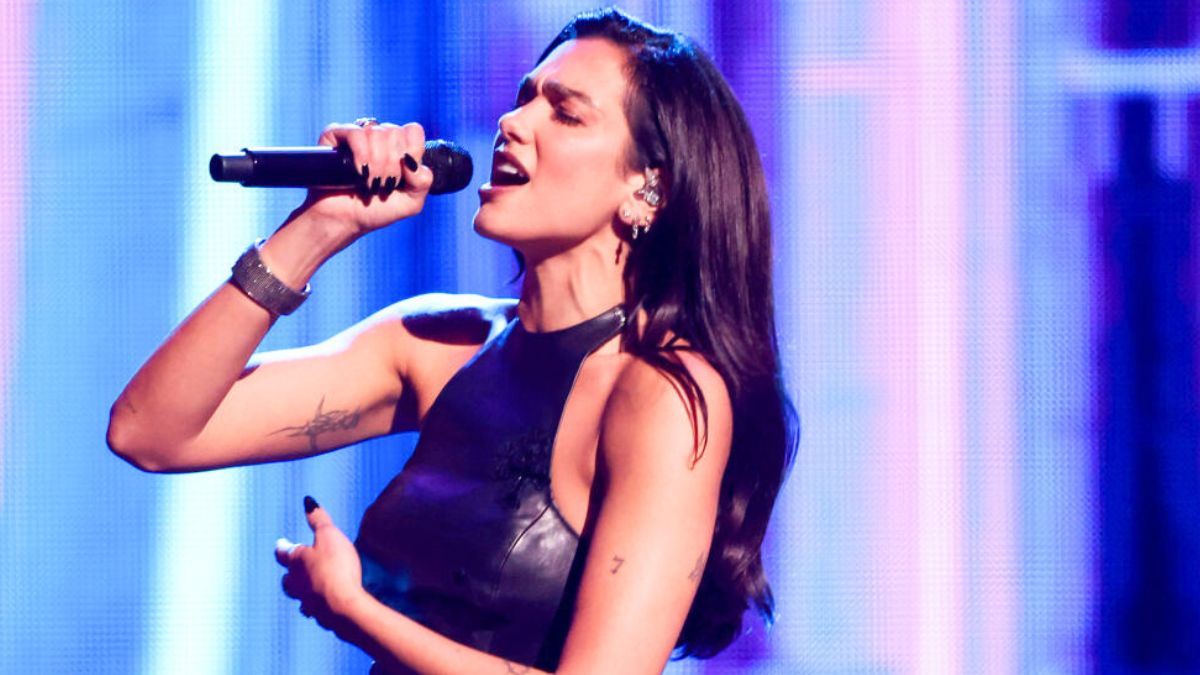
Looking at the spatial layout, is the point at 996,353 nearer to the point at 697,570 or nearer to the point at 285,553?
the point at 697,570

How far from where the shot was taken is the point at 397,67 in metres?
2.41

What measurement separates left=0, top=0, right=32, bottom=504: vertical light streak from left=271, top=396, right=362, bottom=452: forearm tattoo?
94 centimetres

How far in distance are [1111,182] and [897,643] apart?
0.84 meters

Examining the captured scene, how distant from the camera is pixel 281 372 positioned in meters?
1.72

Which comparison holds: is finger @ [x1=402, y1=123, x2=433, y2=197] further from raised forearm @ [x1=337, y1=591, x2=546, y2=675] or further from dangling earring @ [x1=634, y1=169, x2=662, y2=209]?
raised forearm @ [x1=337, y1=591, x2=546, y2=675]

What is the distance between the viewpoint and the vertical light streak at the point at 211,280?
240cm

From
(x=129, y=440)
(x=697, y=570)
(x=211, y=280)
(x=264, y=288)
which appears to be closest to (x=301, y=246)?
(x=264, y=288)

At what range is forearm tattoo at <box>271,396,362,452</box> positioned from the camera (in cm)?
174

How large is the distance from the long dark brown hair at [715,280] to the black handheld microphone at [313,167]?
20 centimetres

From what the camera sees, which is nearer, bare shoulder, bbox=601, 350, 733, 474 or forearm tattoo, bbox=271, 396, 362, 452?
bare shoulder, bbox=601, 350, 733, 474

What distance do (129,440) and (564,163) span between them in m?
0.58

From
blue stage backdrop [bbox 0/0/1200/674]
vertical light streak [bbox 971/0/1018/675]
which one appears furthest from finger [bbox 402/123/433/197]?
vertical light streak [bbox 971/0/1018/675]

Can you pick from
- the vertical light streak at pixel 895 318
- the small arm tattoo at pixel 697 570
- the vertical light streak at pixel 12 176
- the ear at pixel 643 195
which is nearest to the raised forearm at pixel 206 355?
the ear at pixel 643 195

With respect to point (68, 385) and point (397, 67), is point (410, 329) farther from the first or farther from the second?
point (68, 385)
